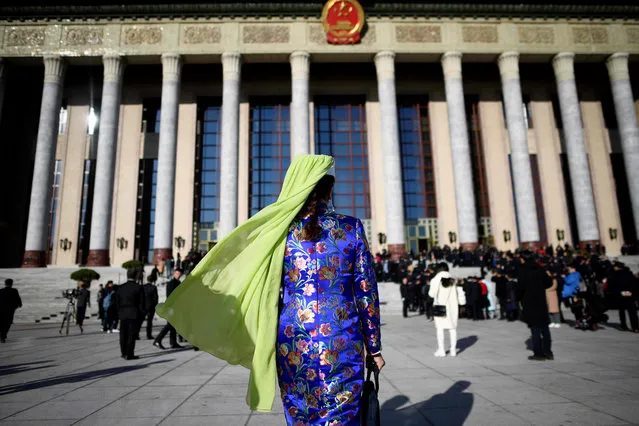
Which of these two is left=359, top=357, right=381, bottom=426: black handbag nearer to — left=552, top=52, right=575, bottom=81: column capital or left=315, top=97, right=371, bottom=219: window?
left=315, top=97, right=371, bottom=219: window

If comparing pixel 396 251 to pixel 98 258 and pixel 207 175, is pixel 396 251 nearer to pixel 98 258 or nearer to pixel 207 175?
pixel 207 175

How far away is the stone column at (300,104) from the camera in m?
23.8

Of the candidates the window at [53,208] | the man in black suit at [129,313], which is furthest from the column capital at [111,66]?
the man in black suit at [129,313]

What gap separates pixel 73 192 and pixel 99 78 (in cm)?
853

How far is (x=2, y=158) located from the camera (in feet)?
88.2

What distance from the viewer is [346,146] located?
29.0m

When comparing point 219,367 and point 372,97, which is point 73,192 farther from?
point 219,367

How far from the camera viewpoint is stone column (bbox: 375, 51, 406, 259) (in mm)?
23359

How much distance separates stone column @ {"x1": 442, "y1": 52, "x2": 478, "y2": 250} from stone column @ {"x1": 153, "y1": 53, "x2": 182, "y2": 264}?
17102mm

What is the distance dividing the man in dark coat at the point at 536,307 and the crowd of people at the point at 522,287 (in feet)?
0.36

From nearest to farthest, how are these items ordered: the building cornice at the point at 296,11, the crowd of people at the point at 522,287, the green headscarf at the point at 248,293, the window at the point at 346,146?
1. the green headscarf at the point at 248,293
2. the crowd of people at the point at 522,287
3. the building cornice at the point at 296,11
4. the window at the point at 346,146

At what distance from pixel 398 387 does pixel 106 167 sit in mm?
23413

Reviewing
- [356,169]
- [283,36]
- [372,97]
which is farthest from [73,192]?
[372,97]

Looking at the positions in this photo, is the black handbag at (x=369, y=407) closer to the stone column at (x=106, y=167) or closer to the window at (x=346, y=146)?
the stone column at (x=106, y=167)
